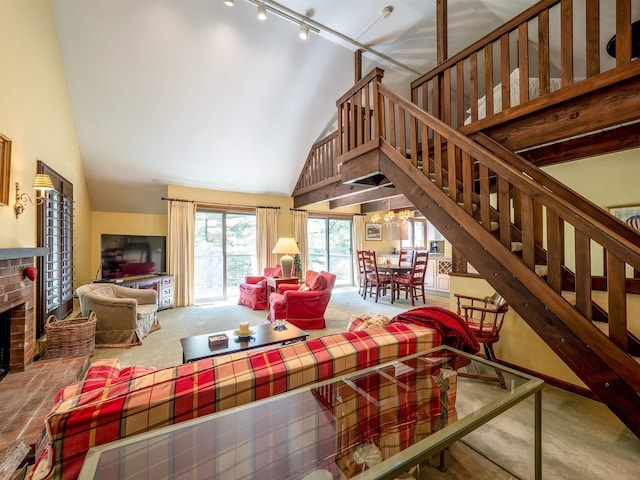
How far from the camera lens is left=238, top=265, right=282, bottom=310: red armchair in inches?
205

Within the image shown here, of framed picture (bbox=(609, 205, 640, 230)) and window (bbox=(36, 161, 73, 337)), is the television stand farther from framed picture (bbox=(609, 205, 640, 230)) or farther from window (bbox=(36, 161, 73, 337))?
framed picture (bbox=(609, 205, 640, 230))

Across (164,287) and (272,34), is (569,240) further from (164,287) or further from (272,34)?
(164,287)

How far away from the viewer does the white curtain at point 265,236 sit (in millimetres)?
6273

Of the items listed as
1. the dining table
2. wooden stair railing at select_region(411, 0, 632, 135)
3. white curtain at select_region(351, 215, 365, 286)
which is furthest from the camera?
white curtain at select_region(351, 215, 365, 286)

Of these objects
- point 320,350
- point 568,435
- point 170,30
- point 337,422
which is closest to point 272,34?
point 170,30

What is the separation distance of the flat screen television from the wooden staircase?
441cm

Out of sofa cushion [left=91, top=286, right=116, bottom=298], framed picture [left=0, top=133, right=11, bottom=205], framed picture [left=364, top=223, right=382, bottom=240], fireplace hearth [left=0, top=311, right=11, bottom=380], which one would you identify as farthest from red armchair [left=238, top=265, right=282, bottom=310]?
framed picture [left=0, top=133, right=11, bottom=205]

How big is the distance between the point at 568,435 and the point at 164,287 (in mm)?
5596

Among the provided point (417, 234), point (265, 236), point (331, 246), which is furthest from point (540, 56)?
point (417, 234)

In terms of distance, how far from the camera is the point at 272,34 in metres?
3.79

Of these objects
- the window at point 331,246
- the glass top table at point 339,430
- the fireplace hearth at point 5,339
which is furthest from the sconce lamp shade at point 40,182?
the window at point 331,246

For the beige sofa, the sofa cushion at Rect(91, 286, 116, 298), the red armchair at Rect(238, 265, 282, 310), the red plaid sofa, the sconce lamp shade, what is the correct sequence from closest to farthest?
the red plaid sofa < the sconce lamp shade < the beige sofa < the sofa cushion at Rect(91, 286, 116, 298) < the red armchair at Rect(238, 265, 282, 310)

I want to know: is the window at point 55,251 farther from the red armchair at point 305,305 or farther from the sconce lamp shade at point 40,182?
the red armchair at point 305,305

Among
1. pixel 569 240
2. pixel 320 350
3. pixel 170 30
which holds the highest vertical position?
pixel 170 30
